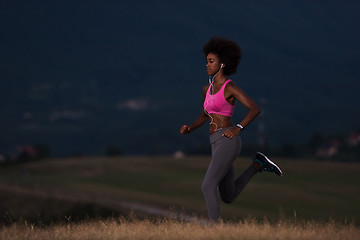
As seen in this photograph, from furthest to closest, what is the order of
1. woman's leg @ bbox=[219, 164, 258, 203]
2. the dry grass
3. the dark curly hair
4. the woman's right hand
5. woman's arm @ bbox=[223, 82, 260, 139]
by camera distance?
the woman's right hand < woman's leg @ bbox=[219, 164, 258, 203] < the dark curly hair < woman's arm @ bbox=[223, 82, 260, 139] < the dry grass

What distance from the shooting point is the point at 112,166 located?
236 feet

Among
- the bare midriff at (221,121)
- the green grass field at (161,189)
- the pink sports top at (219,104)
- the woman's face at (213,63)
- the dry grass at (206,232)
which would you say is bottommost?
the green grass field at (161,189)

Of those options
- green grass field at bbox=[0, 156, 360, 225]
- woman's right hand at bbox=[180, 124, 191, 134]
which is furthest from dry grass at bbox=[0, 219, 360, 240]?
woman's right hand at bbox=[180, 124, 191, 134]

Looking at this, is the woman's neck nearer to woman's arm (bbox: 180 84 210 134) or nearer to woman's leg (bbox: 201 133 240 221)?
woman's arm (bbox: 180 84 210 134)

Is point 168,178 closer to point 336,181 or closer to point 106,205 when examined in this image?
point 336,181

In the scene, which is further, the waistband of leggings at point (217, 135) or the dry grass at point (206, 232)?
the waistband of leggings at point (217, 135)

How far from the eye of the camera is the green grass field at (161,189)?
34500mm

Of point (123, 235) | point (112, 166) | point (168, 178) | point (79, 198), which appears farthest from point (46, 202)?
point (112, 166)

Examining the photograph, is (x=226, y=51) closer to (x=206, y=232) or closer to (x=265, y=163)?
(x=265, y=163)

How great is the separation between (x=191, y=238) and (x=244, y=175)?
252 cm

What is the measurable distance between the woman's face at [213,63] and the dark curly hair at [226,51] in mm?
62

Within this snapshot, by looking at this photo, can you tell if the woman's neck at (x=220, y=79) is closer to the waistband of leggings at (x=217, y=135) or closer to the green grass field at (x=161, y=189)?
the waistband of leggings at (x=217, y=135)

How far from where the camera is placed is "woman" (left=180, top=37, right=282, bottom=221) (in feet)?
29.5

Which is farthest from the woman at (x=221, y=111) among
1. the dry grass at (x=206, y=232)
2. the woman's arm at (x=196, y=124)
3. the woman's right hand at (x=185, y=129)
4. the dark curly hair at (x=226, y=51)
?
the dry grass at (x=206, y=232)
